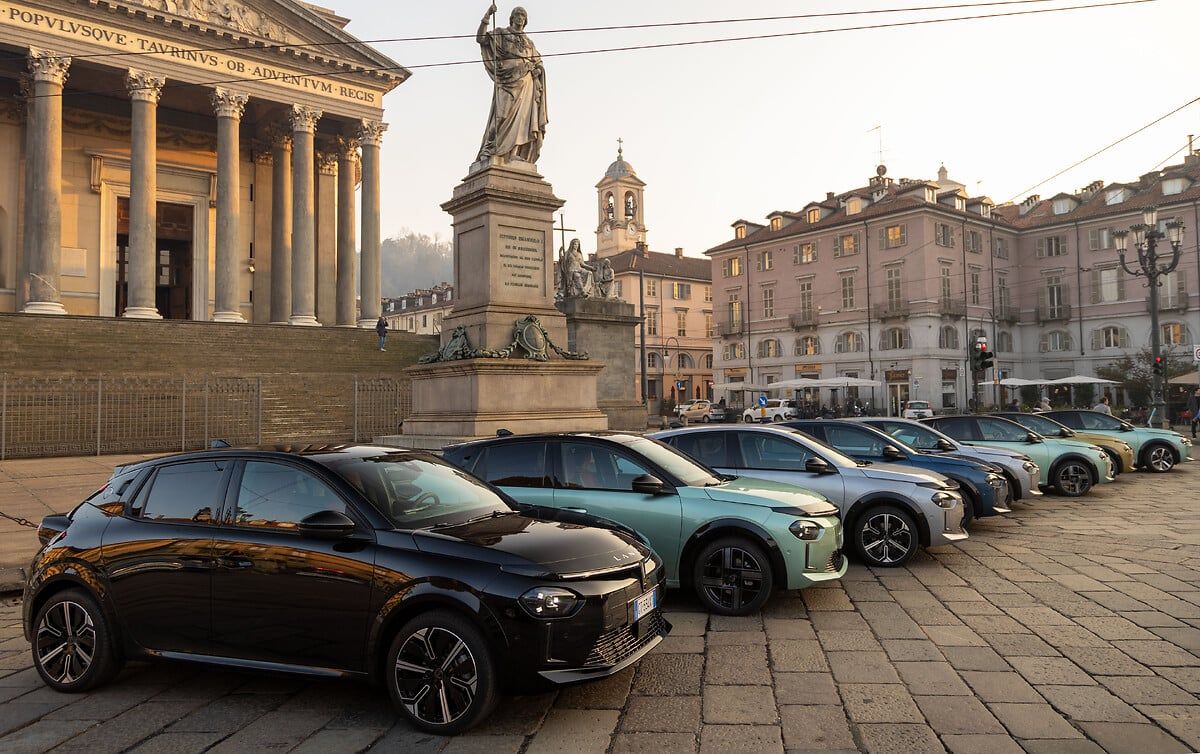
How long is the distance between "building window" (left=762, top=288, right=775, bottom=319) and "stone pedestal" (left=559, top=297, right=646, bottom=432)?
40.7 m

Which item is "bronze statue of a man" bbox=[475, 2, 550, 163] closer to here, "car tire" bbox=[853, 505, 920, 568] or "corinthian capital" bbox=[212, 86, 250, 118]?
"car tire" bbox=[853, 505, 920, 568]

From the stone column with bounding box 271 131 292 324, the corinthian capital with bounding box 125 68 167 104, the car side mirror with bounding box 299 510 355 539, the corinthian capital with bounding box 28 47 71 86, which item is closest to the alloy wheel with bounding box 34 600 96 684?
the car side mirror with bounding box 299 510 355 539

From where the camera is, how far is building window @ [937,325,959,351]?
50688 mm

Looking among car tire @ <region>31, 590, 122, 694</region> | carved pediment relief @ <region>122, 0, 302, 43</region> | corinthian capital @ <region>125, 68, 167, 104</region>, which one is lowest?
car tire @ <region>31, 590, 122, 694</region>

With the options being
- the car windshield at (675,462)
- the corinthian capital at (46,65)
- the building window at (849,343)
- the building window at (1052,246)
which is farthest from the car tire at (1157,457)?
the building window at (1052,246)

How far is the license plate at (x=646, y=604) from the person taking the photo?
14.6 ft

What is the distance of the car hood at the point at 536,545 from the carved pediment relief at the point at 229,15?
109 feet

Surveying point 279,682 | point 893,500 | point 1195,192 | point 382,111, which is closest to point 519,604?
point 279,682

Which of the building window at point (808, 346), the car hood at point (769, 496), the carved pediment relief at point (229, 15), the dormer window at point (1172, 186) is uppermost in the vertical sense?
the carved pediment relief at point (229, 15)

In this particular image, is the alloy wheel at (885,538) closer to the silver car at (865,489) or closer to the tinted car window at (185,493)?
the silver car at (865,489)

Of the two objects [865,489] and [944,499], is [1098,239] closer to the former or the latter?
[944,499]

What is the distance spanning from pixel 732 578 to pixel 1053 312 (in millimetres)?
58480

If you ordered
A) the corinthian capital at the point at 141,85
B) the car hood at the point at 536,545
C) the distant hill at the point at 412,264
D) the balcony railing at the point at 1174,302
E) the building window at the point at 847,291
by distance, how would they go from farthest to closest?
the distant hill at the point at 412,264 → the building window at the point at 847,291 → the balcony railing at the point at 1174,302 → the corinthian capital at the point at 141,85 → the car hood at the point at 536,545

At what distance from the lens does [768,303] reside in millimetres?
60344
